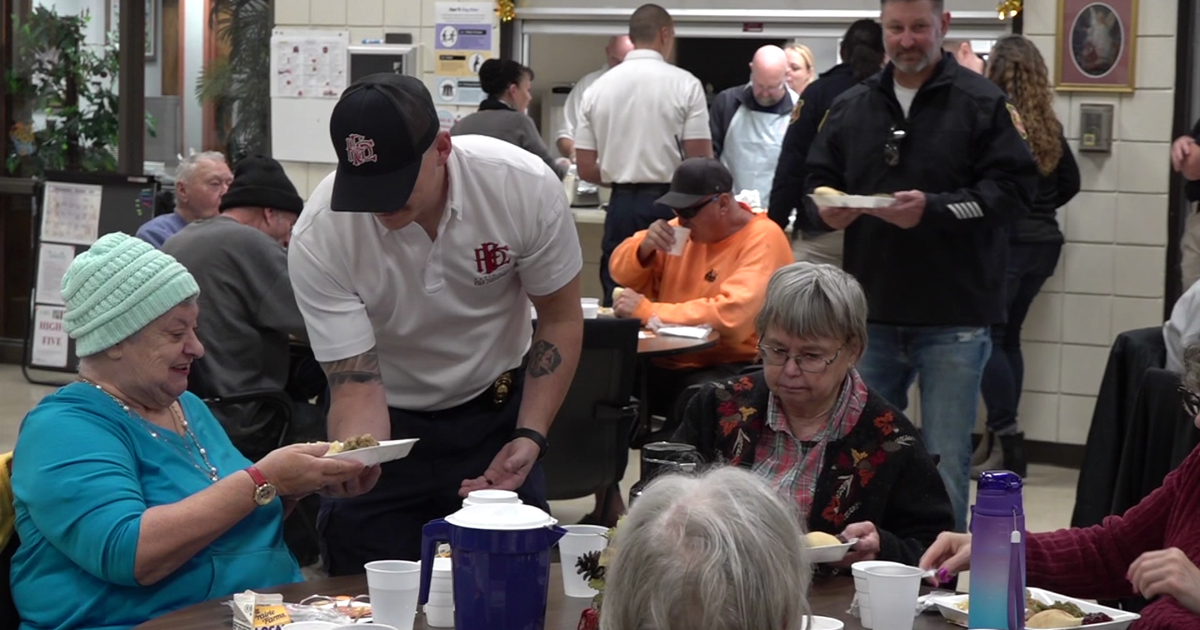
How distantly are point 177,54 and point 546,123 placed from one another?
2.58m

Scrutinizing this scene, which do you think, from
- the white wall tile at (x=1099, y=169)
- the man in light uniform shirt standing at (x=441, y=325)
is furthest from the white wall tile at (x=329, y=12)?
the man in light uniform shirt standing at (x=441, y=325)

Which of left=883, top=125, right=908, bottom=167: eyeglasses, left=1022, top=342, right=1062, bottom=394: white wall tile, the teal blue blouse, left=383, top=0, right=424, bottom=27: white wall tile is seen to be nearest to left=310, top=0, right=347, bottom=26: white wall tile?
left=383, top=0, right=424, bottom=27: white wall tile

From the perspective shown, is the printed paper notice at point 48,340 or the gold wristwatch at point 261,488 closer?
the gold wristwatch at point 261,488

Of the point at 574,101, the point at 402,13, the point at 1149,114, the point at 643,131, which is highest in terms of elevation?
the point at 402,13

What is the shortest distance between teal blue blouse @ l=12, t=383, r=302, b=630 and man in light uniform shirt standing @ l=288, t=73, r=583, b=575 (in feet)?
1.39

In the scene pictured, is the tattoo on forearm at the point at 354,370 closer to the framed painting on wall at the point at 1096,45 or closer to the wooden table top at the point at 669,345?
the wooden table top at the point at 669,345

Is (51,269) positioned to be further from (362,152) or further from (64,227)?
(362,152)

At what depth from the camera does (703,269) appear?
534cm

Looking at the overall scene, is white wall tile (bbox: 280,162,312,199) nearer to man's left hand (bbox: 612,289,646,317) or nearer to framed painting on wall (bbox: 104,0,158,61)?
framed painting on wall (bbox: 104,0,158,61)

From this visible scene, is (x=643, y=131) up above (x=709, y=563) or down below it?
above

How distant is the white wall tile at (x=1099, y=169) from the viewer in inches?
265

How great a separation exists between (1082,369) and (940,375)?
2988mm

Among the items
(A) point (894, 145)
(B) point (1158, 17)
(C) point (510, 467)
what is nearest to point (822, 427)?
(C) point (510, 467)

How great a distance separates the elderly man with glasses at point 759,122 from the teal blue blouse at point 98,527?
5.10 metres
